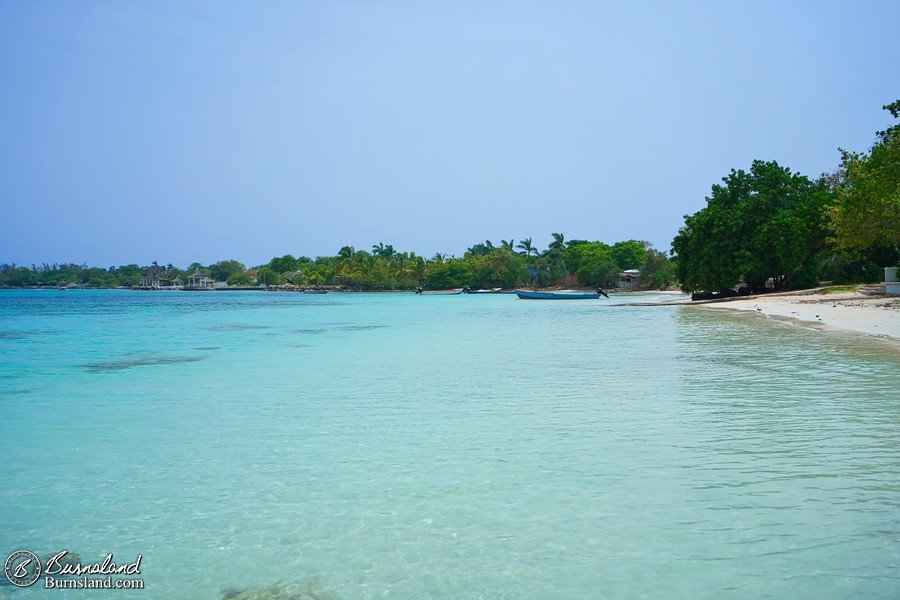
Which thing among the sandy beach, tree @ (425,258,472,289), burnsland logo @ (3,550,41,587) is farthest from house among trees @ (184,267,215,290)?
burnsland logo @ (3,550,41,587)

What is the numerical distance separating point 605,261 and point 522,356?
85345 millimetres

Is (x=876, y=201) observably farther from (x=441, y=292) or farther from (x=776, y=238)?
(x=441, y=292)

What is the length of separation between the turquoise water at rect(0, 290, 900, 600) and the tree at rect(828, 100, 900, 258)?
17.9 metres

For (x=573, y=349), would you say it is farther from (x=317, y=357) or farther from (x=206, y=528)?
(x=206, y=528)

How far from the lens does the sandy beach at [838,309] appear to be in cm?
1986

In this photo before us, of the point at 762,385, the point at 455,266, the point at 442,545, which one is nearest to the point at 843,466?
the point at 442,545

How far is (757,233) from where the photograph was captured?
40000 mm

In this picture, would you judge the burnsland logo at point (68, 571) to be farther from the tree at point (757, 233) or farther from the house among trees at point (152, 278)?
the house among trees at point (152, 278)

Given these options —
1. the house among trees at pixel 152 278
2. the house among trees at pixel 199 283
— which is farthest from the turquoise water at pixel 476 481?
the house among trees at pixel 152 278

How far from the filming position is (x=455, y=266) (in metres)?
116

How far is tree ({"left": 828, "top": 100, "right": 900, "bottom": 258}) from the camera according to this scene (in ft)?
89.2

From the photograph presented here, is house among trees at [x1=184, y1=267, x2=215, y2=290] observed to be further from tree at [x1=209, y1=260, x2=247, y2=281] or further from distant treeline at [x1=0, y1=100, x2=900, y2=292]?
distant treeline at [x1=0, y1=100, x2=900, y2=292]

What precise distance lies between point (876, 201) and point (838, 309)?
5.17 metres

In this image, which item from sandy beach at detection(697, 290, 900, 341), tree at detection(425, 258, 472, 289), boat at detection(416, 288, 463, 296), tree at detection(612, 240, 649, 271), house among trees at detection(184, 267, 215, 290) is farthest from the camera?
house among trees at detection(184, 267, 215, 290)
